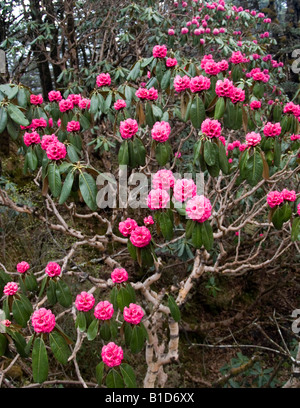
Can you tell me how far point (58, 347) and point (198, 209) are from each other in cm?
74

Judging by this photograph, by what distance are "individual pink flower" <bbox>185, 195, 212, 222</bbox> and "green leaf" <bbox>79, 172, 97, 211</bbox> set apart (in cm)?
38

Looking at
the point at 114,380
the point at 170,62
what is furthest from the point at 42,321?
the point at 170,62

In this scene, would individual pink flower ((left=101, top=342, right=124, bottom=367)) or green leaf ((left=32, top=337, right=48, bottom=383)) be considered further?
individual pink flower ((left=101, top=342, right=124, bottom=367))

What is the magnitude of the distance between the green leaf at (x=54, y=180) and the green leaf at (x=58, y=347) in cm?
56

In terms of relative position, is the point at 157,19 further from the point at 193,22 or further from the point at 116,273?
the point at 116,273

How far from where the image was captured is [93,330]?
1.39 m

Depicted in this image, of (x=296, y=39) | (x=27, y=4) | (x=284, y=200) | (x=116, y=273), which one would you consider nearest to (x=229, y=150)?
(x=284, y=200)

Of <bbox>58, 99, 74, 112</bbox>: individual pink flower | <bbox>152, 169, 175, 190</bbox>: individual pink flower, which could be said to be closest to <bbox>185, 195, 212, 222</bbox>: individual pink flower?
<bbox>152, 169, 175, 190</bbox>: individual pink flower

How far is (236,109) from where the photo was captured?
169cm

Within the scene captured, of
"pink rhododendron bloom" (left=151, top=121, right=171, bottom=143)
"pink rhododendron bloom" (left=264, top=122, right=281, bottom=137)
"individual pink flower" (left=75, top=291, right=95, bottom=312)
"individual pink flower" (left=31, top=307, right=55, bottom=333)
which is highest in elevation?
"pink rhododendron bloom" (left=151, top=121, right=171, bottom=143)

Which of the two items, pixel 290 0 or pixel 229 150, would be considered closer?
pixel 229 150

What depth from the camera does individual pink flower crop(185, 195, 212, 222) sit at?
1.24 m

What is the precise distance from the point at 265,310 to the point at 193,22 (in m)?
3.37

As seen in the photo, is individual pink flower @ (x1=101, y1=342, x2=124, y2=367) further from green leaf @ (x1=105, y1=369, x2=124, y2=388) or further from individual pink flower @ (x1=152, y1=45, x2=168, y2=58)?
individual pink flower @ (x1=152, y1=45, x2=168, y2=58)
